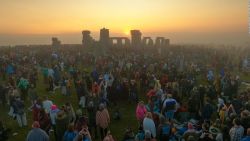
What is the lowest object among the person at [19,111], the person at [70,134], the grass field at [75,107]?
the grass field at [75,107]

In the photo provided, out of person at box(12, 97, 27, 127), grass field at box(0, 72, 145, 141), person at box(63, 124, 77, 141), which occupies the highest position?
person at box(63, 124, 77, 141)

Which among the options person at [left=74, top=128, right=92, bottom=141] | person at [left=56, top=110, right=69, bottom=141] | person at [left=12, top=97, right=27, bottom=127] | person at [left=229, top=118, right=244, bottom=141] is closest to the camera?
person at [left=74, top=128, right=92, bottom=141]

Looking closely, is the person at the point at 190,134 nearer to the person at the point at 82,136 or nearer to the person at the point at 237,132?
the person at the point at 237,132

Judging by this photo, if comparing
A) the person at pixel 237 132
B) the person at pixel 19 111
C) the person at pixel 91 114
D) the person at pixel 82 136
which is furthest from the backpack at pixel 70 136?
the person at pixel 19 111

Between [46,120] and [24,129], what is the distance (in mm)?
3609

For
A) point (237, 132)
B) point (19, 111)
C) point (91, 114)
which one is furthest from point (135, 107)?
point (237, 132)

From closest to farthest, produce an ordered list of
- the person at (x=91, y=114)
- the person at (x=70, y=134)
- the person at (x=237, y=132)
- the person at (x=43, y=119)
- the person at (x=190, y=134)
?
1. the person at (x=70, y=134)
2. the person at (x=190, y=134)
3. the person at (x=237, y=132)
4. the person at (x=43, y=119)
5. the person at (x=91, y=114)

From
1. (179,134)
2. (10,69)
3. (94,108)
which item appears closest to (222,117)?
(179,134)

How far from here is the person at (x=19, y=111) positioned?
17531 mm

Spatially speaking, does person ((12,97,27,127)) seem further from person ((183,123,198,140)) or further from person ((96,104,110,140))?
person ((183,123,198,140))

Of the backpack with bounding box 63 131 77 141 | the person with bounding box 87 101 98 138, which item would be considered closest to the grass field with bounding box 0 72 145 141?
the person with bounding box 87 101 98 138

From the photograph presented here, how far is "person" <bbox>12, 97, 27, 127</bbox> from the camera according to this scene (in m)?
17.5

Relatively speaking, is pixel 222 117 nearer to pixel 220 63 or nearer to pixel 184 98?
pixel 184 98

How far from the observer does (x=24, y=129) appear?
18109 mm
